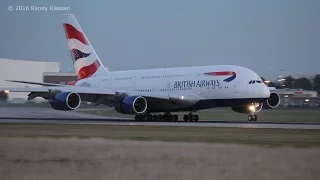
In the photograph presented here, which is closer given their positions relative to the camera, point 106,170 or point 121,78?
point 106,170

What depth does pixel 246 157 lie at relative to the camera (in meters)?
23.8

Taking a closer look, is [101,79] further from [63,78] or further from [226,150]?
[63,78]

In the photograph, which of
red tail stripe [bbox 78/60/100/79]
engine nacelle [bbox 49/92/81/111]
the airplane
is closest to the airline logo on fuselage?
the airplane

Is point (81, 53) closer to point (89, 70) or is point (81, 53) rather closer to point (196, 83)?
point (89, 70)

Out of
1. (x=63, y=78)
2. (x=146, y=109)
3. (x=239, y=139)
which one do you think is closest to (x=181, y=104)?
(x=146, y=109)

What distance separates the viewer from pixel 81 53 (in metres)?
67.7

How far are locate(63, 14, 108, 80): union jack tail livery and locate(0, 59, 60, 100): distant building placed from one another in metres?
52.4

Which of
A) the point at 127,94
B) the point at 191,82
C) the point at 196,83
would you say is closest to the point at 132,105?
the point at 127,94

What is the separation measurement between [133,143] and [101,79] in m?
35.3

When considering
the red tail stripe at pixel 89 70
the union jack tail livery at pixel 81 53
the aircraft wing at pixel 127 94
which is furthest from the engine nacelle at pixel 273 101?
the red tail stripe at pixel 89 70

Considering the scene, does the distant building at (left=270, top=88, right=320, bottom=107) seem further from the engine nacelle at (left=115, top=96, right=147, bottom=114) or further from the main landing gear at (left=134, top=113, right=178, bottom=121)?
the engine nacelle at (left=115, top=96, right=147, bottom=114)

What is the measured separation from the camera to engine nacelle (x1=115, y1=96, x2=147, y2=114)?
5556 centimetres

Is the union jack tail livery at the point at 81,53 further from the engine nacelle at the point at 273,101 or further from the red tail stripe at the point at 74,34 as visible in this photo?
the engine nacelle at the point at 273,101

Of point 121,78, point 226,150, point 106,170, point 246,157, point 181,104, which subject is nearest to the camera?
point 106,170
